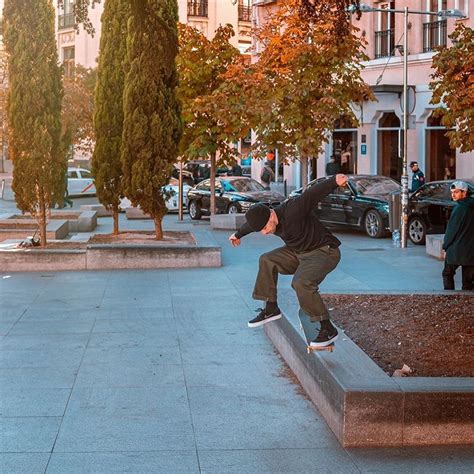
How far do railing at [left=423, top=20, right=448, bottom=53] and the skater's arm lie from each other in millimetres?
26714

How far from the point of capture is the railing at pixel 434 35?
33.8 meters

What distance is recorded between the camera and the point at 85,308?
1352cm

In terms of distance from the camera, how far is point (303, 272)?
8438mm

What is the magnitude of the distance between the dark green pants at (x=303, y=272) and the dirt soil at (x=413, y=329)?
2.60 ft

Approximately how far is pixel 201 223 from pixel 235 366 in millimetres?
20581

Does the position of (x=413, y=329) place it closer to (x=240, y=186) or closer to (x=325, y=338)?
(x=325, y=338)

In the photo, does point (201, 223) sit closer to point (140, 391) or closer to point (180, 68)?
point (180, 68)

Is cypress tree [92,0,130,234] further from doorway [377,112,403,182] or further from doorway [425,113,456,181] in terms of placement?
doorway [377,112,403,182]

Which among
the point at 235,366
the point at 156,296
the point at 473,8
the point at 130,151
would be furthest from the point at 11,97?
the point at 473,8

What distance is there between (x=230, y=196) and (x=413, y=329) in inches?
855

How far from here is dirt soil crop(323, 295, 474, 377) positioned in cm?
855

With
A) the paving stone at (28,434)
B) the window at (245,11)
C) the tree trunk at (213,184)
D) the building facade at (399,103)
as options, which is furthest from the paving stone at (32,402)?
the window at (245,11)

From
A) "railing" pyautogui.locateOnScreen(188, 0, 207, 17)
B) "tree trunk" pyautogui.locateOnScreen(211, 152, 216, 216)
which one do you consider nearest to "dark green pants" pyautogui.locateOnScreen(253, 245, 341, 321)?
"tree trunk" pyautogui.locateOnScreen(211, 152, 216, 216)

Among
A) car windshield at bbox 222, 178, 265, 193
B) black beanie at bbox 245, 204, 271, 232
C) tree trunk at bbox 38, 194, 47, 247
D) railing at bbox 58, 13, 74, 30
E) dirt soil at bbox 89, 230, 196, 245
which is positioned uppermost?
railing at bbox 58, 13, 74, 30
